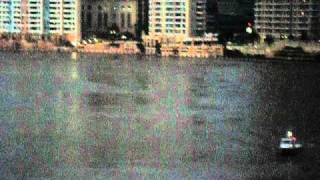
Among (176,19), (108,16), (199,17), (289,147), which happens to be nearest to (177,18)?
(176,19)

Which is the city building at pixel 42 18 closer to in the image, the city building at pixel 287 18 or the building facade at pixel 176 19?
the building facade at pixel 176 19

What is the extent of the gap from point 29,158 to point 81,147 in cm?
62

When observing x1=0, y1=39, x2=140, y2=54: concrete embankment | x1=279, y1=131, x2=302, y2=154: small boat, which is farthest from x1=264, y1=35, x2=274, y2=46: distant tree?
x1=279, y1=131, x2=302, y2=154: small boat

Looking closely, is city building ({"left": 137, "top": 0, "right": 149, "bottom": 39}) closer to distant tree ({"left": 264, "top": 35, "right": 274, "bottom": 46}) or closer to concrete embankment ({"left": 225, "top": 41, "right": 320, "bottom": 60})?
concrete embankment ({"left": 225, "top": 41, "right": 320, "bottom": 60})

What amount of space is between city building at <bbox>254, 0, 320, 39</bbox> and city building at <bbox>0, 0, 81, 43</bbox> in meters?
7.42

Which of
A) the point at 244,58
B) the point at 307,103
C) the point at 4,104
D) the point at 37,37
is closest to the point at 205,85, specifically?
the point at 307,103

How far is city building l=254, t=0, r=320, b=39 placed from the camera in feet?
80.7

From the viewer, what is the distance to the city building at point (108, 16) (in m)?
31.2

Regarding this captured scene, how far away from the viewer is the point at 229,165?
20.4 feet

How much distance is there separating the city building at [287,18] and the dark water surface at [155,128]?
10.2 m

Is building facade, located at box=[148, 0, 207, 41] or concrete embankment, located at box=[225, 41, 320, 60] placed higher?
building facade, located at box=[148, 0, 207, 41]

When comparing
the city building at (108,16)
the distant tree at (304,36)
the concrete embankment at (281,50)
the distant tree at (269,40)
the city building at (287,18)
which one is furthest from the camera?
the city building at (108,16)

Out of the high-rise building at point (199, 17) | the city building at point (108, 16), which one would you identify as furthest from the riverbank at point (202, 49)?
the city building at point (108, 16)

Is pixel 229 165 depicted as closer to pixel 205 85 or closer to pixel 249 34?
pixel 205 85
